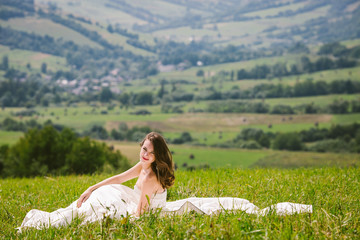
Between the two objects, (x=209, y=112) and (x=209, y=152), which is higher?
(x=209, y=112)

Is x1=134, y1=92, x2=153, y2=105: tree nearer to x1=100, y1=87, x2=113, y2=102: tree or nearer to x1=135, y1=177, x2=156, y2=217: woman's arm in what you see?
x1=100, y1=87, x2=113, y2=102: tree

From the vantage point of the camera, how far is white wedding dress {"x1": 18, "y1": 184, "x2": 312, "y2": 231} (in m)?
4.93

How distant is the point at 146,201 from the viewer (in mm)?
5164

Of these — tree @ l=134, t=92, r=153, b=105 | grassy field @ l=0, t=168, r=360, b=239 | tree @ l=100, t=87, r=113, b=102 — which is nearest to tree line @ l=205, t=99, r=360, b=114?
tree @ l=134, t=92, r=153, b=105

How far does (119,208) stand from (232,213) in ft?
5.31

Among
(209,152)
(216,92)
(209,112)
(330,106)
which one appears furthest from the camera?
(216,92)

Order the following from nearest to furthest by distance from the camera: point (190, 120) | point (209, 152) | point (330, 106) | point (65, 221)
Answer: point (65, 221), point (209, 152), point (330, 106), point (190, 120)

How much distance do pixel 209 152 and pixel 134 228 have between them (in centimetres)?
11427

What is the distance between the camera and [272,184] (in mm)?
6984

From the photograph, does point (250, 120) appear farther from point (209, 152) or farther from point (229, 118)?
point (209, 152)

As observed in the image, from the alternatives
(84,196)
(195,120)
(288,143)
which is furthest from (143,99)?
(84,196)

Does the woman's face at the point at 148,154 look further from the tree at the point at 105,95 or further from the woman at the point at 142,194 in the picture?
the tree at the point at 105,95

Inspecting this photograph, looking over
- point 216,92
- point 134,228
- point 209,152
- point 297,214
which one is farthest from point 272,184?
point 216,92

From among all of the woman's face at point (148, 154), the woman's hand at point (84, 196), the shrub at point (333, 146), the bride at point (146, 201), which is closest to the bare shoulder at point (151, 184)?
the bride at point (146, 201)
